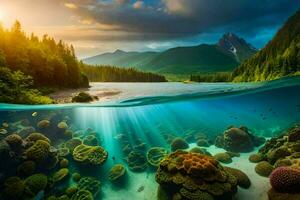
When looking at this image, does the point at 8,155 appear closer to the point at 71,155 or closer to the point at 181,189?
the point at 71,155

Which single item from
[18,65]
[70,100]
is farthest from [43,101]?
[18,65]

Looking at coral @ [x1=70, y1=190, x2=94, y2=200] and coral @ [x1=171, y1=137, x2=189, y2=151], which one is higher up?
coral @ [x1=171, y1=137, x2=189, y2=151]

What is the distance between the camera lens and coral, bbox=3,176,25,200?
1495cm

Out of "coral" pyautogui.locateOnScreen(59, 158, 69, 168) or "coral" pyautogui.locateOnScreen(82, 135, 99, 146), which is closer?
"coral" pyautogui.locateOnScreen(59, 158, 69, 168)

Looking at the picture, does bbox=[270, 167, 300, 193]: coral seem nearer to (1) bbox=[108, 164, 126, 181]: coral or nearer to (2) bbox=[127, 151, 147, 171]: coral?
(2) bbox=[127, 151, 147, 171]: coral

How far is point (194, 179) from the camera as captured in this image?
523 inches

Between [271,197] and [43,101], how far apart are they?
20225mm

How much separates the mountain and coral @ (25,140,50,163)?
5237 centimetres

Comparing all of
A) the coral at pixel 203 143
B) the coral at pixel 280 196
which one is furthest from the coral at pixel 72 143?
the coral at pixel 280 196

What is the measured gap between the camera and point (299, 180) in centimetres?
1249

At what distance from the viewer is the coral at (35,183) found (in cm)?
1568

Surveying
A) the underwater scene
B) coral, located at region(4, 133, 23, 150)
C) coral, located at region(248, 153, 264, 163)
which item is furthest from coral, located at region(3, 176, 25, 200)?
coral, located at region(248, 153, 264, 163)

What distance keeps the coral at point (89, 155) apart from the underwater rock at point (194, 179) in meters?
6.92

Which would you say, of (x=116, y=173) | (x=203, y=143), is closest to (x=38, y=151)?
(x=116, y=173)
